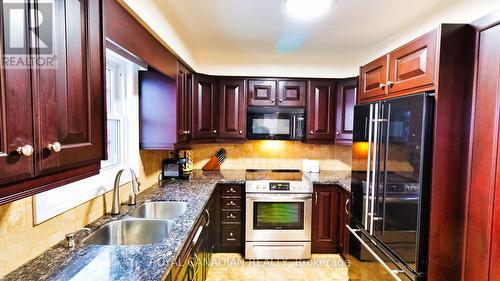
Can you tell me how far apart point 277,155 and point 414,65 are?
7.13ft

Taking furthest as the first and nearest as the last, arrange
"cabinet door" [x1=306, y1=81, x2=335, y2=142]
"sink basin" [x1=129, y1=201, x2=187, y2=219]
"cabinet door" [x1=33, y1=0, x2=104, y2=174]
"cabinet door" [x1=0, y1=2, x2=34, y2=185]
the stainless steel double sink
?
"cabinet door" [x1=306, y1=81, x2=335, y2=142]
"sink basin" [x1=129, y1=201, x2=187, y2=219]
the stainless steel double sink
"cabinet door" [x1=33, y1=0, x2=104, y2=174]
"cabinet door" [x1=0, y1=2, x2=34, y2=185]

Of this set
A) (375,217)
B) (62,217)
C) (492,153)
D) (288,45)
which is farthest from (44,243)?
(288,45)

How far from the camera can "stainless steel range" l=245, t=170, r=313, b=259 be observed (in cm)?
285

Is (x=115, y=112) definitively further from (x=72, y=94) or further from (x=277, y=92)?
(x=277, y=92)

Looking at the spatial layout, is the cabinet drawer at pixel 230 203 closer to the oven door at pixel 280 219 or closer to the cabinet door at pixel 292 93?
the oven door at pixel 280 219

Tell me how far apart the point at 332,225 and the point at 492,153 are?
6.28 feet

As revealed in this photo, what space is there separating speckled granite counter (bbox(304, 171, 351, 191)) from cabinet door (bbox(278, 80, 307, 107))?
902mm

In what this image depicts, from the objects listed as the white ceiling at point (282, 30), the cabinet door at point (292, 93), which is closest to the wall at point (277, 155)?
the cabinet door at point (292, 93)

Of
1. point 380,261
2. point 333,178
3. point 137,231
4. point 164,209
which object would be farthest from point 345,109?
point 137,231

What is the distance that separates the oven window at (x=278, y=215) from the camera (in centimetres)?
286

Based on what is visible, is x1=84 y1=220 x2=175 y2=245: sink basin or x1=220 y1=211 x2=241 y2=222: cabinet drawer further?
x1=220 y1=211 x2=241 y2=222: cabinet drawer

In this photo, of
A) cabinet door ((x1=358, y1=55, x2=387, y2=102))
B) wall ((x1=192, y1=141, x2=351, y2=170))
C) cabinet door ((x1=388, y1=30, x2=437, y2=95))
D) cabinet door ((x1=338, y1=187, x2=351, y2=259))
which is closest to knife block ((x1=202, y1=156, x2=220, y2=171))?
wall ((x1=192, y1=141, x2=351, y2=170))

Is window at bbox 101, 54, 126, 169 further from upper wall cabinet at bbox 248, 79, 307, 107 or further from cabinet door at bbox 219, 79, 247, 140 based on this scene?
upper wall cabinet at bbox 248, 79, 307, 107

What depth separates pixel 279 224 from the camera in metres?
2.87
